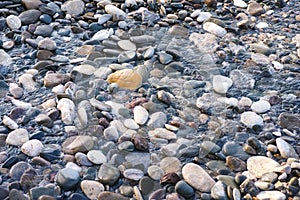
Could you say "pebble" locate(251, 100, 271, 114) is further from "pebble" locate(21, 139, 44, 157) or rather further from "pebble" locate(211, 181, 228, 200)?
"pebble" locate(21, 139, 44, 157)

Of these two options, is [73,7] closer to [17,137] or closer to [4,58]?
[4,58]

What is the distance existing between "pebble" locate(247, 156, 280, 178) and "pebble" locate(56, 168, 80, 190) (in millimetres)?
425

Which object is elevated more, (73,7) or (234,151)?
(73,7)

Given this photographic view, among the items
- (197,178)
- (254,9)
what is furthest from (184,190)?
(254,9)

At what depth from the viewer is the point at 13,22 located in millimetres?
1698

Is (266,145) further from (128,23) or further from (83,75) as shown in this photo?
(128,23)

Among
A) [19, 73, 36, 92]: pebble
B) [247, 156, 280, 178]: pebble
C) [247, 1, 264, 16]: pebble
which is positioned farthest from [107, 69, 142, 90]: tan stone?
[247, 1, 264, 16]: pebble

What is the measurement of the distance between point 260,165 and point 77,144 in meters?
0.47

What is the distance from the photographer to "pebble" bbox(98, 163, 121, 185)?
1154 mm

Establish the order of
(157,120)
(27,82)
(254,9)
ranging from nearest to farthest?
(157,120) < (27,82) < (254,9)

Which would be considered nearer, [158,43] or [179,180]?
[179,180]

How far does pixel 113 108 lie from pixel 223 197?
43 centimetres

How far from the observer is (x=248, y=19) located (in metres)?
1.83

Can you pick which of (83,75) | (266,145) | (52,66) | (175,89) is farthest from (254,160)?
(52,66)
